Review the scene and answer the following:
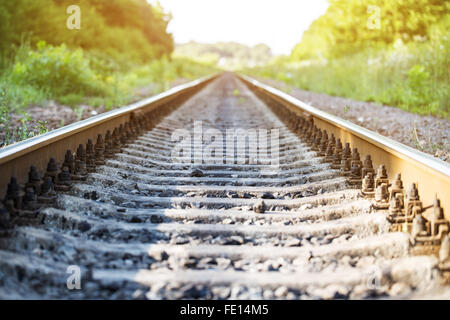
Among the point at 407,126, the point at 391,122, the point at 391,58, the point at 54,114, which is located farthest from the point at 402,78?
the point at 54,114

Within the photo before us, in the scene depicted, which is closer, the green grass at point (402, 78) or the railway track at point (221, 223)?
the railway track at point (221, 223)

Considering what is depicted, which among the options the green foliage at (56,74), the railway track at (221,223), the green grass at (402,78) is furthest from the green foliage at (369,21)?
the railway track at (221,223)

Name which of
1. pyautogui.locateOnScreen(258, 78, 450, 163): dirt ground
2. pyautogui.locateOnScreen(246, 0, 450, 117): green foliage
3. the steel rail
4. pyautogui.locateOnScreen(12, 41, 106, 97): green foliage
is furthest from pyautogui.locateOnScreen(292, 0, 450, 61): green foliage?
the steel rail

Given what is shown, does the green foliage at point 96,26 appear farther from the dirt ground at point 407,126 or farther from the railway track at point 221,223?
the railway track at point 221,223

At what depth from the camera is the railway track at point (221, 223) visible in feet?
7.53

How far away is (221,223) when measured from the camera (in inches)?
123

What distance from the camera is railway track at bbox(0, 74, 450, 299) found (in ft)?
7.53

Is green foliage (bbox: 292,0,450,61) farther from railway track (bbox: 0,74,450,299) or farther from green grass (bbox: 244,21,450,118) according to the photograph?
railway track (bbox: 0,74,450,299)

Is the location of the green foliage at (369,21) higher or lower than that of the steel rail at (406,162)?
higher

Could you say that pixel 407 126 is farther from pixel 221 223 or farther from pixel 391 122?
pixel 221 223

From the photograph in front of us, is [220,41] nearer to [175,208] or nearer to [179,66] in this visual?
[179,66]

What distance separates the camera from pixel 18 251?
2.48 metres

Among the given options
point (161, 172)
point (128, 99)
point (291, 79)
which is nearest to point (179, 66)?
point (291, 79)
